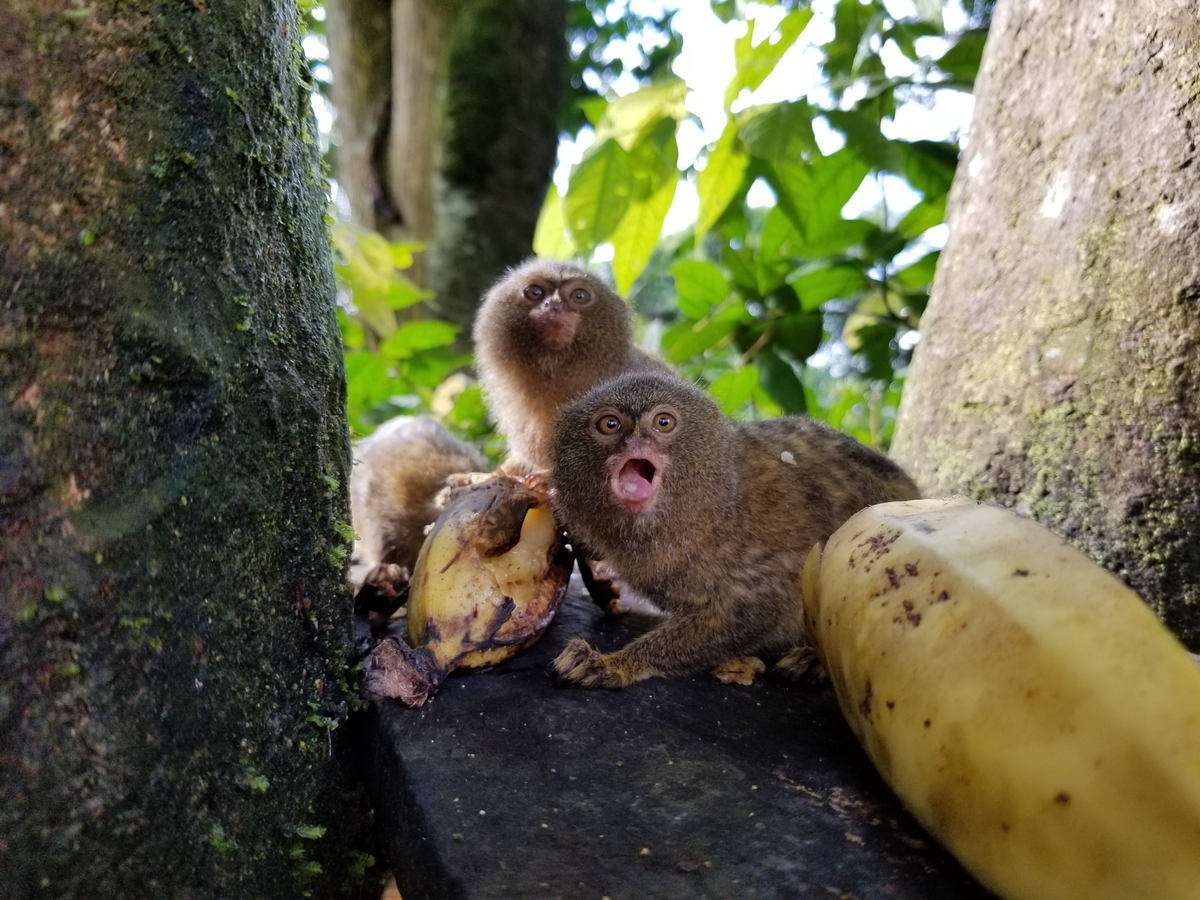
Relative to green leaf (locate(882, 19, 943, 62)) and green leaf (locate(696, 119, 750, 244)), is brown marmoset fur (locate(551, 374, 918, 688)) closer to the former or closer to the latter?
green leaf (locate(696, 119, 750, 244))

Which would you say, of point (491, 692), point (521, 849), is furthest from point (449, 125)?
point (521, 849)

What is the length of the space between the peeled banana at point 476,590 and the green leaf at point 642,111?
1.44m

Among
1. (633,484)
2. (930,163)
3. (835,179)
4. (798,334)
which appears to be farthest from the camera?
(798,334)

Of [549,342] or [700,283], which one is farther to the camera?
[700,283]

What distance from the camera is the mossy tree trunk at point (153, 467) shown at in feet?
3.19

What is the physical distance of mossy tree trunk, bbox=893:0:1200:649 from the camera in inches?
71.6

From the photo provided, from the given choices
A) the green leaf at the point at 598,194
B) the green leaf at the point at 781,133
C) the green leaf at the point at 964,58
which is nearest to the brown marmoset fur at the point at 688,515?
the green leaf at the point at 598,194

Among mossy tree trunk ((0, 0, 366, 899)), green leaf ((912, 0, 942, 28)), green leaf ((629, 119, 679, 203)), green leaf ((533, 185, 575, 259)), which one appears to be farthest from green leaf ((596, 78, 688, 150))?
mossy tree trunk ((0, 0, 366, 899))

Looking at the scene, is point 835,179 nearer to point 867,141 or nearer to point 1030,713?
point 867,141

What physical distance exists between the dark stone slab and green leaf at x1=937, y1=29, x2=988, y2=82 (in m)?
2.54

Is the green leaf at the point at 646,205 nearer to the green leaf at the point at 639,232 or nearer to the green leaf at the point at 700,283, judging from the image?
the green leaf at the point at 639,232

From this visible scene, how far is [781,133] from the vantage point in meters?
2.68

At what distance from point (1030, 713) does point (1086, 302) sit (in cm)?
134

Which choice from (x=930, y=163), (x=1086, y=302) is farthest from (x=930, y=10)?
(x=1086, y=302)
